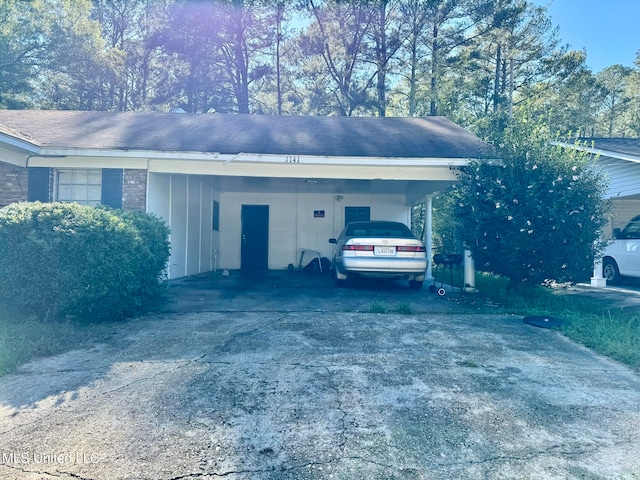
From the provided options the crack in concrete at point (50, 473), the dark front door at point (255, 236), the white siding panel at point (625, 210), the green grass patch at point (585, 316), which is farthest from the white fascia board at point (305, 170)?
the white siding panel at point (625, 210)

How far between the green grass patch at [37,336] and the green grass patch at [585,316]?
597cm

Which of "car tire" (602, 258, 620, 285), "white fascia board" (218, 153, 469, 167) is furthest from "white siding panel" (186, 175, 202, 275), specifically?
"car tire" (602, 258, 620, 285)

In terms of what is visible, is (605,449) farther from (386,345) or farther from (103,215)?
(103,215)

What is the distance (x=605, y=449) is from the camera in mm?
2727

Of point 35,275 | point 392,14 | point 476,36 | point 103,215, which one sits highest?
point 392,14

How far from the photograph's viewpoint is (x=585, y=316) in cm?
655

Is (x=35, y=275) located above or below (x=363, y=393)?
above

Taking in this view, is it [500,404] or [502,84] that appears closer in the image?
[500,404]

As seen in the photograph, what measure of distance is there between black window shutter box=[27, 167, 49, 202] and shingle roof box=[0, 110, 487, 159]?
674 millimetres

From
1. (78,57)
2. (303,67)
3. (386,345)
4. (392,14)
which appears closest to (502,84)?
(392,14)

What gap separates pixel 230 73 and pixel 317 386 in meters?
24.8

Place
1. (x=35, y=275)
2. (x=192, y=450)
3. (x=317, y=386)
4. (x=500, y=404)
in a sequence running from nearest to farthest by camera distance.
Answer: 1. (x=192, y=450)
2. (x=500, y=404)
3. (x=317, y=386)
4. (x=35, y=275)

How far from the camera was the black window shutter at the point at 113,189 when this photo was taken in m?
9.23

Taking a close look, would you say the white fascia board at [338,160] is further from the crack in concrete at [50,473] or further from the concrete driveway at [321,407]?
the crack in concrete at [50,473]
